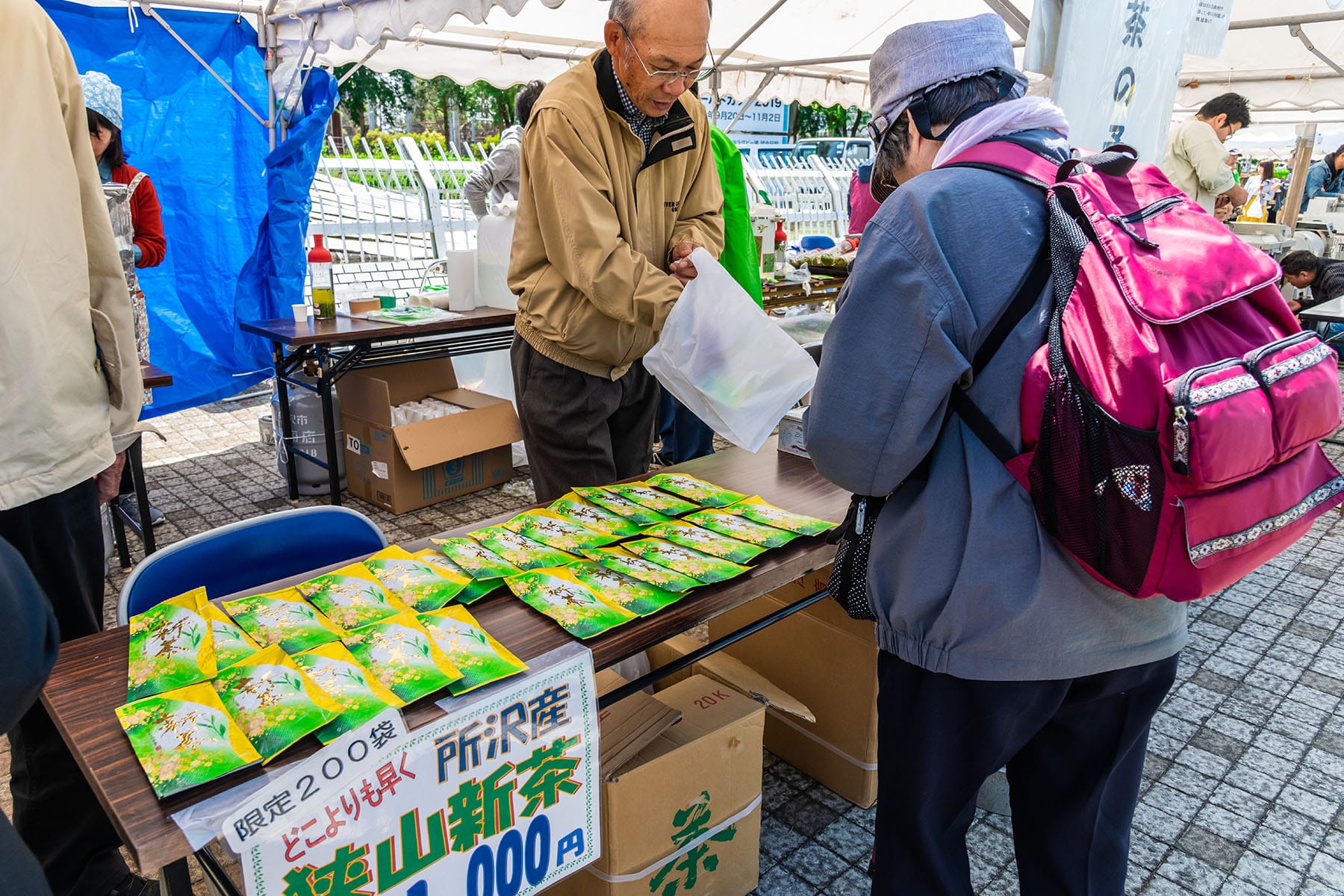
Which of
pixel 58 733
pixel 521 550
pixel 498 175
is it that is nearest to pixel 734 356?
pixel 521 550

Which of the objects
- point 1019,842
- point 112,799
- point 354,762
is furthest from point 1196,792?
point 112,799

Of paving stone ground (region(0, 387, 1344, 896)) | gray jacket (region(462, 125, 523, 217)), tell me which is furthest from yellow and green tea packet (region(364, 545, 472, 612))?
gray jacket (region(462, 125, 523, 217))

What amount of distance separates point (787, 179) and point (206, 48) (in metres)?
8.56

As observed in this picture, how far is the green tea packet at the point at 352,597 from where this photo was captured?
1.33 meters

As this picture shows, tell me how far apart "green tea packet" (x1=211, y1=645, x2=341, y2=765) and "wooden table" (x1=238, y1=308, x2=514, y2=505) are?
114 inches

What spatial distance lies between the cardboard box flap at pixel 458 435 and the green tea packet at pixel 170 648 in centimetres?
270

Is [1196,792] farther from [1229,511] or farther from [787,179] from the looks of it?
[787,179]

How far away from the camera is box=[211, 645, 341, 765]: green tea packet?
1.02 m

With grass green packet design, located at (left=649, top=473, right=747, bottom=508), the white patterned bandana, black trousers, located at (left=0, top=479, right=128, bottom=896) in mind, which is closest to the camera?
black trousers, located at (left=0, top=479, right=128, bottom=896)

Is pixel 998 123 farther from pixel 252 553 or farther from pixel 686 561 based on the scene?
pixel 252 553

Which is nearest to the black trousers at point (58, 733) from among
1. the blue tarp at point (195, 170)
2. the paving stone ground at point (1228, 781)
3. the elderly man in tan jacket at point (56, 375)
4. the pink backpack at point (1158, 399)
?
the elderly man in tan jacket at point (56, 375)

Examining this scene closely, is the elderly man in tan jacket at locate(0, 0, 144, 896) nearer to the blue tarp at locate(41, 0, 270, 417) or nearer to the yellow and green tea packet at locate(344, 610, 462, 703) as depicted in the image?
the yellow and green tea packet at locate(344, 610, 462, 703)

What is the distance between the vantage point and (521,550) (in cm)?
160

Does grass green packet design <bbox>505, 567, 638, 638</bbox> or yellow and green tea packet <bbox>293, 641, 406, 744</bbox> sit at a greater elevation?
yellow and green tea packet <bbox>293, 641, 406, 744</bbox>
